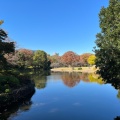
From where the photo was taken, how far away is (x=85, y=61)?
11962 cm

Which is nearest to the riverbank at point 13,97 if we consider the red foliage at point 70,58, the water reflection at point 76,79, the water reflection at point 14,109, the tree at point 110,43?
the water reflection at point 14,109

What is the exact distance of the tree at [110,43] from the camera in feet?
42.2

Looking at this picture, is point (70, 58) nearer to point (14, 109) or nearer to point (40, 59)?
point (40, 59)

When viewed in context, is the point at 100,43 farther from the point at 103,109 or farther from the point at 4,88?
the point at 4,88

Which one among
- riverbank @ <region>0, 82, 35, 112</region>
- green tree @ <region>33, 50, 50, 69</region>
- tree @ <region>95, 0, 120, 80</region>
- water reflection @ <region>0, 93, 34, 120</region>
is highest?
green tree @ <region>33, 50, 50, 69</region>

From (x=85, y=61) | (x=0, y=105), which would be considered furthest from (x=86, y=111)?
(x=85, y=61)

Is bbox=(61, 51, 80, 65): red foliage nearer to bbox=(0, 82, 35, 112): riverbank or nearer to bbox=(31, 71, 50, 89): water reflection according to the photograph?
bbox=(31, 71, 50, 89): water reflection

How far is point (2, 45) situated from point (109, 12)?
11.0m

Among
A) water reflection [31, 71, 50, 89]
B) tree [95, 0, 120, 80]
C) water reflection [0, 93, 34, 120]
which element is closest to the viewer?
tree [95, 0, 120, 80]

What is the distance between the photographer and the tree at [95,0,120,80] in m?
12.9

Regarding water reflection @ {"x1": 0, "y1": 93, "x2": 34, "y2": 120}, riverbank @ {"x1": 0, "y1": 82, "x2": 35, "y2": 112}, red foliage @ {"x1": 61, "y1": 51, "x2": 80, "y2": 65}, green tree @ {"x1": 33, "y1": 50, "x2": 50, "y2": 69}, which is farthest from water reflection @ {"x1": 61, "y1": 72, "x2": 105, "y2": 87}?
red foliage @ {"x1": 61, "y1": 51, "x2": 80, "y2": 65}

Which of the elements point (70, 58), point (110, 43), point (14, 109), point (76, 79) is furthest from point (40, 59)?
point (110, 43)

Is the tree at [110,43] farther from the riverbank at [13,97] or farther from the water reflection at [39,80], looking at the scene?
the water reflection at [39,80]

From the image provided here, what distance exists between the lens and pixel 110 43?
13.6 metres
